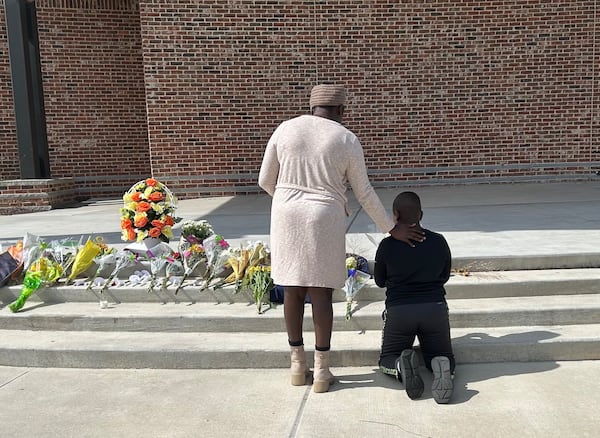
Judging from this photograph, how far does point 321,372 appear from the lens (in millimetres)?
2943

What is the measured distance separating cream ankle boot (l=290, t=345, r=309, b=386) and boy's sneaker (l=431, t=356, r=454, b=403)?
719mm

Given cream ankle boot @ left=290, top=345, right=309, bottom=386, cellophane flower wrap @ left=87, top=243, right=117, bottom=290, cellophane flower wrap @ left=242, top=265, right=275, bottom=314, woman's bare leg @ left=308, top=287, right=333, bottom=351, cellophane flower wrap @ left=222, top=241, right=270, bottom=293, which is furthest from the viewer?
cellophane flower wrap @ left=87, top=243, right=117, bottom=290

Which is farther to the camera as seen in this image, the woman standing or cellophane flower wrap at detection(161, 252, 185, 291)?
cellophane flower wrap at detection(161, 252, 185, 291)

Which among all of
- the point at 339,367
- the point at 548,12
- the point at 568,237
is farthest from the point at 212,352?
the point at 548,12

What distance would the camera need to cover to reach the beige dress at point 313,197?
276cm

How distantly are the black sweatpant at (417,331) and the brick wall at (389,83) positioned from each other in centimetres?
644

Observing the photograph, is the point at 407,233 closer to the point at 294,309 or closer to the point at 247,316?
the point at 294,309

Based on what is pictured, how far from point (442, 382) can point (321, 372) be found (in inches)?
25.3

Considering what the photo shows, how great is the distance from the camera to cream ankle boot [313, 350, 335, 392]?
9.63 ft

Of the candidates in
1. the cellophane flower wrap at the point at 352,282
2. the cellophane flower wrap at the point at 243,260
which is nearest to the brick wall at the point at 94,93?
the cellophane flower wrap at the point at 243,260

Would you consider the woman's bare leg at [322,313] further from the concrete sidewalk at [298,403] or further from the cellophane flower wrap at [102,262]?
the cellophane flower wrap at [102,262]

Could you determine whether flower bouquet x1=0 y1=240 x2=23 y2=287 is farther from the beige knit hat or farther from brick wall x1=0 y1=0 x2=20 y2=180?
brick wall x1=0 y1=0 x2=20 y2=180

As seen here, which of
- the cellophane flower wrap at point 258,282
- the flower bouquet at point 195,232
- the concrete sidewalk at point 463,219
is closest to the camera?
the cellophane flower wrap at point 258,282

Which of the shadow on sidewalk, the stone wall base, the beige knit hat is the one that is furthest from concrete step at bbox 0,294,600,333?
the stone wall base
